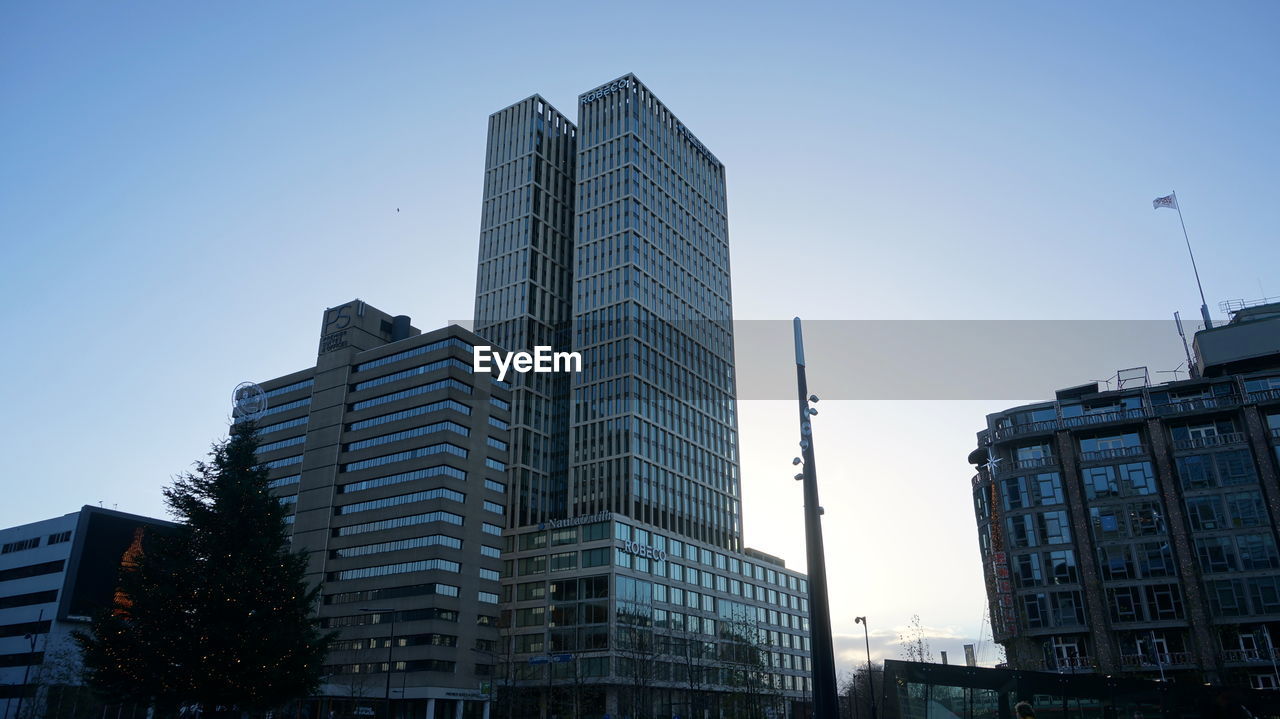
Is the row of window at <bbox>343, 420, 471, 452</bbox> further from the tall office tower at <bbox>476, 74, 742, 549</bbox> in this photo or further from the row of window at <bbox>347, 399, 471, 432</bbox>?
the tall office tower at <bbox>476, 74, 742, 549</bbox>

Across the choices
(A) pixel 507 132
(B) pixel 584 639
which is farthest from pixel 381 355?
(A) pixel 507 132

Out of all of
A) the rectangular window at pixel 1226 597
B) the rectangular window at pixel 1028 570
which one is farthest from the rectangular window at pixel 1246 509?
the rectangular window at pixel 1028 570

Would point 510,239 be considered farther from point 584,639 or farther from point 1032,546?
point 1032,546

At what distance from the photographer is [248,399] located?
104m

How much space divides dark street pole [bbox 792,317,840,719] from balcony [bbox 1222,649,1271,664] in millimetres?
67945

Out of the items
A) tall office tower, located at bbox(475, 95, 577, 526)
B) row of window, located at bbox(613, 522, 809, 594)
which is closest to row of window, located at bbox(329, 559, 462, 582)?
tall office tower, located at bbox(475, 95, 577, 526)

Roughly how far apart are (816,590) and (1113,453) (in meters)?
70.5

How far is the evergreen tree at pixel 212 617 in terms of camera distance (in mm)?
41656

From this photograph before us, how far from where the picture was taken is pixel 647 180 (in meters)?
146

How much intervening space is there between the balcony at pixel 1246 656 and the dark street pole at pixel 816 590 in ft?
223

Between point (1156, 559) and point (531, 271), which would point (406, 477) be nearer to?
point (531, 271)

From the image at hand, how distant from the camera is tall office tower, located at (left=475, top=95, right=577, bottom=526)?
417ft

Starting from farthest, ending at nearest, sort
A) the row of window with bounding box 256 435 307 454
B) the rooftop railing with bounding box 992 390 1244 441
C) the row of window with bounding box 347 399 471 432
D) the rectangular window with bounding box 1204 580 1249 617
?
the row of window with bounding box 256 435 307 454
the row of window with bounding box 347 399 471 432
the rooftop railing with bounding box 992 390 1244 441
the rectangular window with bounding box 1204 580 1249 617

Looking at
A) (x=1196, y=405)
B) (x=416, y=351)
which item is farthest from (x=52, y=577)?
(x=1196, y=405)
